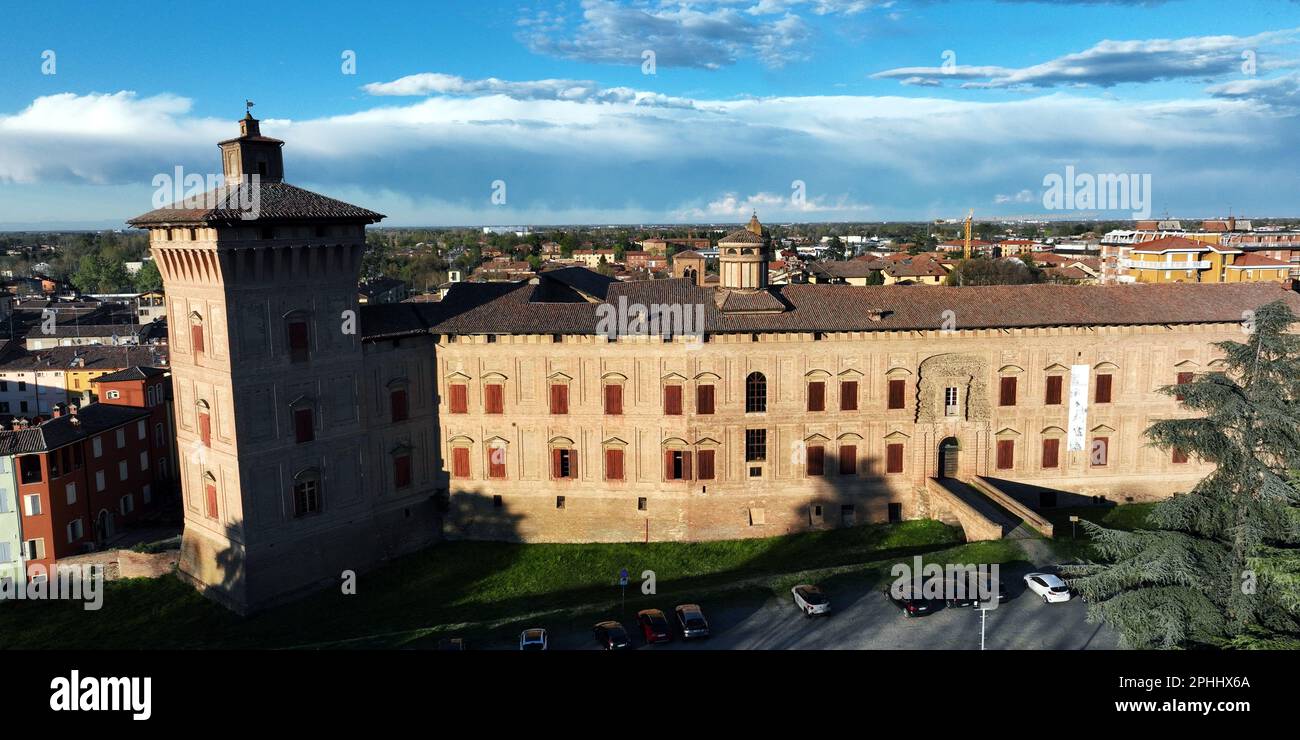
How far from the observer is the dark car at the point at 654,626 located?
2727cm

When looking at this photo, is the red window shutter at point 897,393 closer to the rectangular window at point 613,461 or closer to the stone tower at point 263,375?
the rectangular window at point 613,461

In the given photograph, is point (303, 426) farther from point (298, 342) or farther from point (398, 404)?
point (398, 404)

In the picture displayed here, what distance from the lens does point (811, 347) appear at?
39188 millimetres

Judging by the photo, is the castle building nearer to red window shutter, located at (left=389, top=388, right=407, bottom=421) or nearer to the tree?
red window shutter, located at (left=389, top=388, right=407, bottom=421)

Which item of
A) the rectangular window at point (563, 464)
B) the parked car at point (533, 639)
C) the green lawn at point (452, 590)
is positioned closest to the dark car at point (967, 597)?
the green lawn at point (452, 590)

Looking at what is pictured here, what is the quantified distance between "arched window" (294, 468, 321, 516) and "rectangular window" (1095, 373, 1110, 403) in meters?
34.8

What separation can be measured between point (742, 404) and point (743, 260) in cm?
666

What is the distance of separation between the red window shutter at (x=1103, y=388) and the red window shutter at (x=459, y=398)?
29.1 meters

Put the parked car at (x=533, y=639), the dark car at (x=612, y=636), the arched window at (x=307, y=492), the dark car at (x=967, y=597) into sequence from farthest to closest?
the arched window at (x=307, y=492) < the dark car at (x=967, y=597) < the dark car at (x=612, y=636) < the parked car at (x=533, y=639)

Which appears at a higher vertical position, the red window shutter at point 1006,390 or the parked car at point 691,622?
the red window shutter at point 1006,390

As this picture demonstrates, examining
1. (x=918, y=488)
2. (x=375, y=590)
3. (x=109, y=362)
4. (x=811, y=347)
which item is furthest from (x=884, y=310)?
(x=109, y=362)

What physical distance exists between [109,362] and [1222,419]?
6226 centimetres

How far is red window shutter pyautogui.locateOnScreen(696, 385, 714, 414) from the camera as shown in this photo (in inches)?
1542

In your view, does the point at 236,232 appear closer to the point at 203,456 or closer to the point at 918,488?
the point at 203,456
